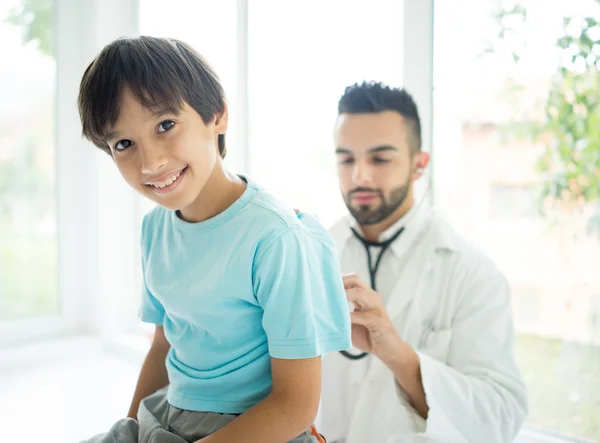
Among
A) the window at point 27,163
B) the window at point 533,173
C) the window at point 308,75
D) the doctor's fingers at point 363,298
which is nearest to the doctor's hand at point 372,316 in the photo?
the doctor's fingers at point 363,298

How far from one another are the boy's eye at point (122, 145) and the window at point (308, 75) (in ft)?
2.49

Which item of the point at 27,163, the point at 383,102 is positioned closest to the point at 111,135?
the point at 383,102

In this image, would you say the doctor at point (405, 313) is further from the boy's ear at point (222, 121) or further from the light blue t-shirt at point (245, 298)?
the boy's ear at point (222, 121)

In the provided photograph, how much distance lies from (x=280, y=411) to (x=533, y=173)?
2.61 ft

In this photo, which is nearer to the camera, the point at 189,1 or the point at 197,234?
the point at 197,234

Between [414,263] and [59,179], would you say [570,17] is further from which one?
[59,179]

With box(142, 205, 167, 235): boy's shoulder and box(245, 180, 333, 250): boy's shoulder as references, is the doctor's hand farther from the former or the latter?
box(142, 205, 167, 235): boy's shoulder

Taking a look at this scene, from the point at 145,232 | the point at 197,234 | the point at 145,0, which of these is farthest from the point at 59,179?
the point at 197,234

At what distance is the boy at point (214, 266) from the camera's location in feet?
2.66

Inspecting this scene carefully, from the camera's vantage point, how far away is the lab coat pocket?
3.72ft

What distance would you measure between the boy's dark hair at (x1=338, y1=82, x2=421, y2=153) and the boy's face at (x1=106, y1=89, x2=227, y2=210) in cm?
43

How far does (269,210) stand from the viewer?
0.86 meters

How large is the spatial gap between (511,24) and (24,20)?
1.82 m

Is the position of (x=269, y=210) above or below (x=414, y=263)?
above
